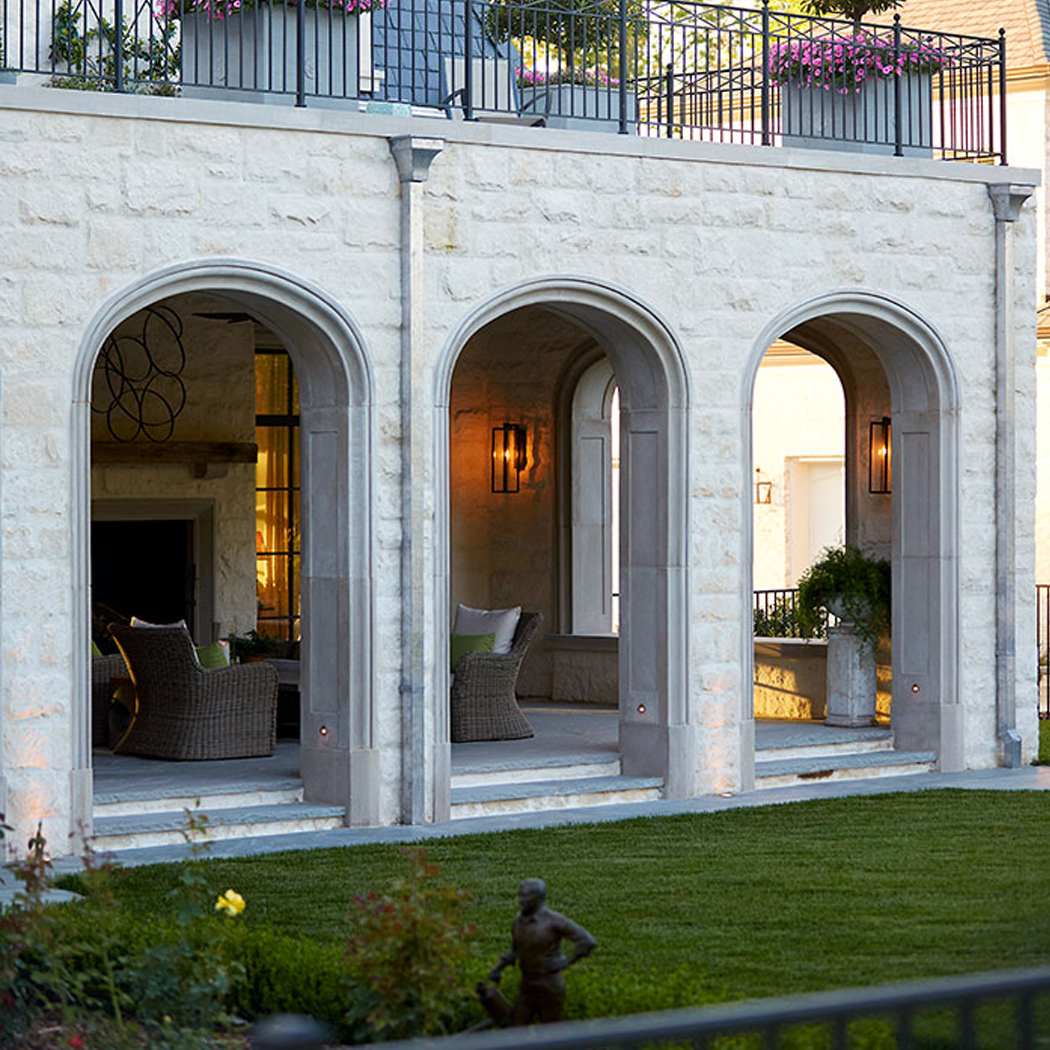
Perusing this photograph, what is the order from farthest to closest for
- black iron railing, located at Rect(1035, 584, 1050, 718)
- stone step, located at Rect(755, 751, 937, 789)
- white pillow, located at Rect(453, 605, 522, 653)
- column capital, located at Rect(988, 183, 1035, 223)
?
black iron railing, located at Rect(1035, 584, 1050, 718) → white pillow, located at Rect(453, 605, 522, 653) → column capital, located at Rect(988, 183, 1035, 223) → stone step, located at Rect(755, 751, 937, 789)

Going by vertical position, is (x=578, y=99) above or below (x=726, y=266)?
above

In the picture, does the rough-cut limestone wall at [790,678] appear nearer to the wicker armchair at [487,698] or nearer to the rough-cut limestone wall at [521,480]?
the rough-cut limestone wall at [521,480]

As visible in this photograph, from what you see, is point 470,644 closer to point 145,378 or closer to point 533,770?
point 533,770

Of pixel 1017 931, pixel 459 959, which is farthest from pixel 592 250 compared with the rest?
pixel 459 959

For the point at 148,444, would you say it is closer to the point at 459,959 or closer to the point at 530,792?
the point at 530,792

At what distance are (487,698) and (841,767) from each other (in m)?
2.60

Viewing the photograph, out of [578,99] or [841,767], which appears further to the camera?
[578,99]

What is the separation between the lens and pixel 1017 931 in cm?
873

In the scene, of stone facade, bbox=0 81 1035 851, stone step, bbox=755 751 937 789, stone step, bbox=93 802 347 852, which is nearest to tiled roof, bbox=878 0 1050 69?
stone facade, bbox=0 81 1035 851

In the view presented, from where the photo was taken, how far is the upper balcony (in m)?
12.3

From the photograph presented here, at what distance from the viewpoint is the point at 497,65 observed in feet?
46.2

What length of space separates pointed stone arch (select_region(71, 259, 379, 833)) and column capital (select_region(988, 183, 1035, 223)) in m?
5.12

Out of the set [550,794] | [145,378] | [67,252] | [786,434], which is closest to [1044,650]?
[786,434]

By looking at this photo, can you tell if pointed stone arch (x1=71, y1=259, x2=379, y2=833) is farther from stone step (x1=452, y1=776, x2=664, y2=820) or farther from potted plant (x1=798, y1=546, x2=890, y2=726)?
potted plant (x1=798, y1=546, x2=890, y2=726)
